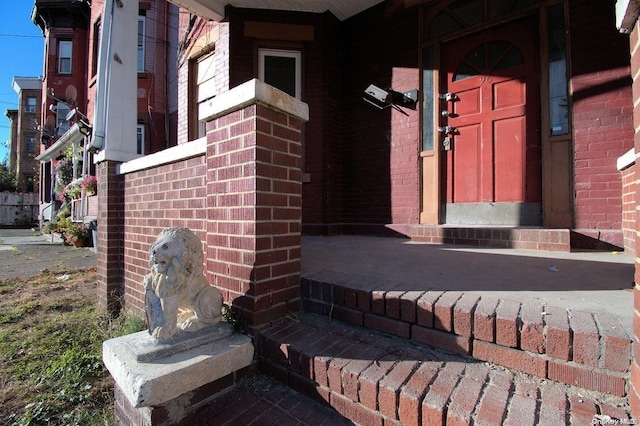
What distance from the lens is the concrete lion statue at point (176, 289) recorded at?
1.56 m

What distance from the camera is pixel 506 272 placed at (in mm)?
2139

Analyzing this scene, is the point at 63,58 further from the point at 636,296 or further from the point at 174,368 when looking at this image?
the point at 636,296

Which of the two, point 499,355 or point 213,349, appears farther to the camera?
point 213,349

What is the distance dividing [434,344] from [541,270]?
1274mm

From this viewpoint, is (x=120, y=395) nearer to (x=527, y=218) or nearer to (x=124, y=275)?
(x=124, y=275)

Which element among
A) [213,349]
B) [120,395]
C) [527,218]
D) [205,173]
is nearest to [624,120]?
[527,218]

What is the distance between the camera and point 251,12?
203 inches

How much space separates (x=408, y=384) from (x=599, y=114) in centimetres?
379

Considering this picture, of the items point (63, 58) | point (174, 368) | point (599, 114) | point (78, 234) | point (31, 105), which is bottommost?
point (174, 368)

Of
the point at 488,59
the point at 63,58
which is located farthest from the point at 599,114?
the point at 63,58

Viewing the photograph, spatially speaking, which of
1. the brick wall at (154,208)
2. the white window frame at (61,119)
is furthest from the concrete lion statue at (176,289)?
the white window frame at (61,119)

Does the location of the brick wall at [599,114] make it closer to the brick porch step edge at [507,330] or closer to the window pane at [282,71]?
the brick porch step edge at [507,330]

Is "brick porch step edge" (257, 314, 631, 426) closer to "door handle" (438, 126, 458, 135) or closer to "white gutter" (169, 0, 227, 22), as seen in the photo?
"door handle" (438, 126, 458, 135)

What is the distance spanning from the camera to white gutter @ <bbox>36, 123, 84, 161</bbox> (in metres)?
11.3
